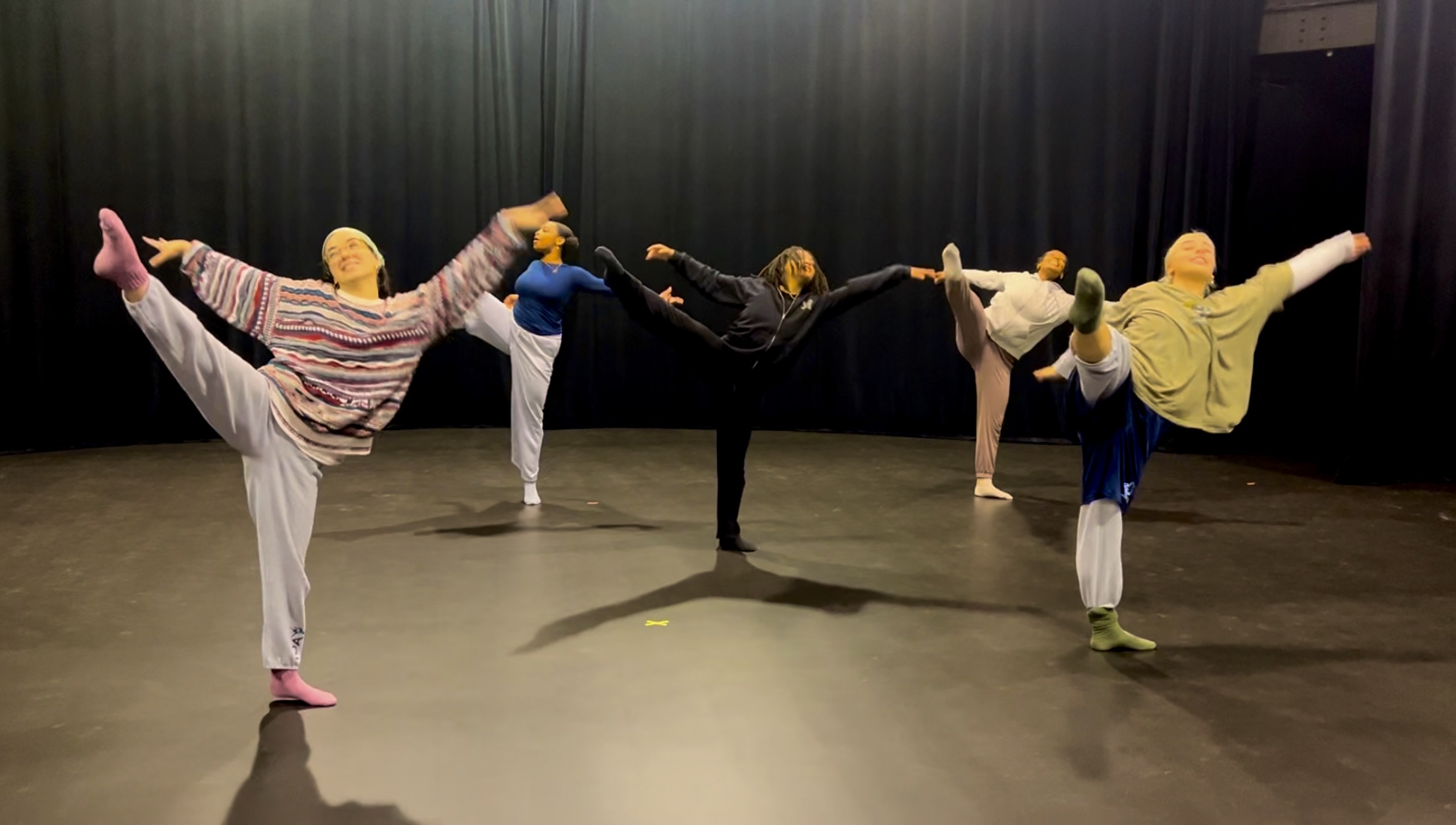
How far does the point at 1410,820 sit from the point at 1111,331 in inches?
53.2

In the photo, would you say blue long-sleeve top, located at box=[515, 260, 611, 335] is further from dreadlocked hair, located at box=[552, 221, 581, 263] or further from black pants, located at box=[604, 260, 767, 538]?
black pants, located at box=[604, 260, 767, 538]

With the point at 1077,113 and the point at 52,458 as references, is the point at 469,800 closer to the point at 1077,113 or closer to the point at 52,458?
the point at 52,458

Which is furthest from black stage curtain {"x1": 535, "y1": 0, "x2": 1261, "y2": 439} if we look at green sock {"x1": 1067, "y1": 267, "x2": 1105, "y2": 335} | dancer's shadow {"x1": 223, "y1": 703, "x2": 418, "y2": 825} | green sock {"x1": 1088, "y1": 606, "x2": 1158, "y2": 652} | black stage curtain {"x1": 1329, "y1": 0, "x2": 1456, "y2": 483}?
dancer's shadow {"x1": 223, "y1": 703, "x2": 418, "y2": 825}

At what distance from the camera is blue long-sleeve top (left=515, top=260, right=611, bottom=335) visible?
545 cm

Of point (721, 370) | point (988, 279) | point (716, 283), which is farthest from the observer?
point (988, 279)

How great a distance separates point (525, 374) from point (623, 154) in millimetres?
3597

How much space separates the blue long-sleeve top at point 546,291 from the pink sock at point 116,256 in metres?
3.19

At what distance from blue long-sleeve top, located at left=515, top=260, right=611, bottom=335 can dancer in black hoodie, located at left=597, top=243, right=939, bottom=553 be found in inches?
34.7

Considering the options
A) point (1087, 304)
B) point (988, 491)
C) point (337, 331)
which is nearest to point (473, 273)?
point (337, 331)

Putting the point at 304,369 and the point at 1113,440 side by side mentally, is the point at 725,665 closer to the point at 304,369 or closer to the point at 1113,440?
the point at 1113,440

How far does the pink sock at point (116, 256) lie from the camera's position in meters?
2.21

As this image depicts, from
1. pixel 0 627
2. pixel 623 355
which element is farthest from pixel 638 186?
Answer: pixel 0 627

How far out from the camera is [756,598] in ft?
13.3

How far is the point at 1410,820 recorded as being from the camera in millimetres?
2410
